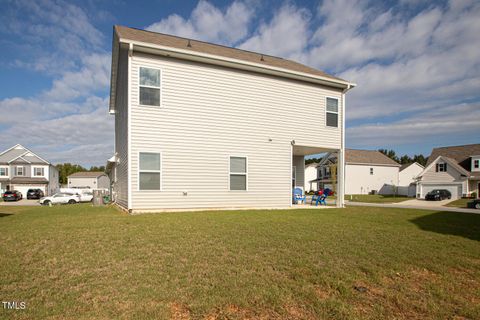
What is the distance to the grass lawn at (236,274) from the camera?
3.13m

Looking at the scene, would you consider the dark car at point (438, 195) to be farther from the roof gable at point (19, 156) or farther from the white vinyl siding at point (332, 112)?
the roof gable at point (19, 156)

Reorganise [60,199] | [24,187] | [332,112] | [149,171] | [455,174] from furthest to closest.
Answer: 1. [24,187]
2. [455,174]
3. [60,199]
4. [332,112]
5. [149,171]

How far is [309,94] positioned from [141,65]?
7.71 meters

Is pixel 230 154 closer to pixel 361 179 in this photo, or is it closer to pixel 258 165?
pixel 258 165

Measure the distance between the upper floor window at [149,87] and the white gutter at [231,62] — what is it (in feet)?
2.43

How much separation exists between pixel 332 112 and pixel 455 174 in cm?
2859

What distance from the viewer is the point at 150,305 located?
3.16m

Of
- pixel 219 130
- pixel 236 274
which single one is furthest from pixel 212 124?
pixel 236 274

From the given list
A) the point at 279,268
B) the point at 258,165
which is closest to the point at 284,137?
the point at 258,165

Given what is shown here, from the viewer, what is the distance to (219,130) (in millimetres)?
12203

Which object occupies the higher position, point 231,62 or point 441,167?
point 231,62

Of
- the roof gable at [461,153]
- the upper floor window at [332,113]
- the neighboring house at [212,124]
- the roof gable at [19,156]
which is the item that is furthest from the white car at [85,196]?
the roof gable at [461,153]

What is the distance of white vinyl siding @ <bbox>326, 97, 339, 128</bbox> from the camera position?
575 inches

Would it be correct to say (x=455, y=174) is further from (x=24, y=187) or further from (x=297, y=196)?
(x=24, y=187)
